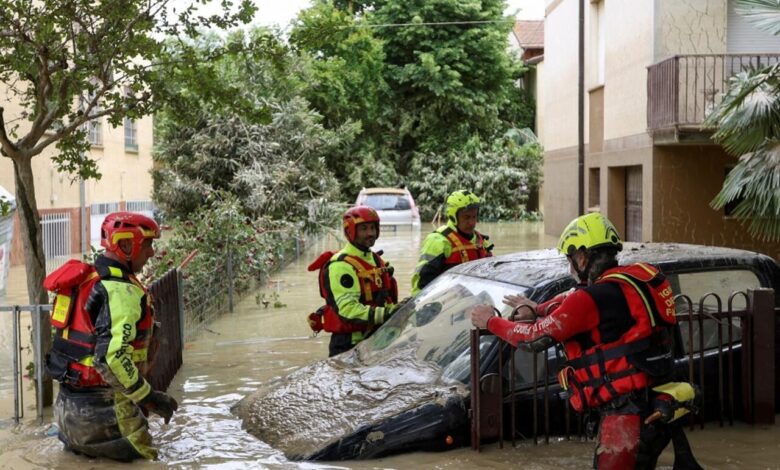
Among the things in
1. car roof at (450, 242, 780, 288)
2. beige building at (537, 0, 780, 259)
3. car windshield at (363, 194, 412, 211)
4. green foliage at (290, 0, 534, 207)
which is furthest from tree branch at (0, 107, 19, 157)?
green foliage at (290, 0, 534, 207)

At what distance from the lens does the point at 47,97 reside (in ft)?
26.4

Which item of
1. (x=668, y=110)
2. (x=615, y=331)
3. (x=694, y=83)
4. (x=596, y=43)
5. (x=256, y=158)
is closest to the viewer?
(x=615, y=331)

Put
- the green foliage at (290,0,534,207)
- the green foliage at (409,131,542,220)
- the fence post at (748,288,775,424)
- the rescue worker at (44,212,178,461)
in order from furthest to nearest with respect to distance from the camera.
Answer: the green foliage at (290,0,534,207)
the green foliage at (409,131,542,220)
the fence post at (748,288,775,424)
the rescue worker at (44,212,178,461)

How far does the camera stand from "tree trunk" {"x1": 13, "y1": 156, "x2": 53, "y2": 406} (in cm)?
771

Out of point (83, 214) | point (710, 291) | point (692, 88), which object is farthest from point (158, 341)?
point (83, 214)

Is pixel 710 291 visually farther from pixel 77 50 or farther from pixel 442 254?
pixel 77 50

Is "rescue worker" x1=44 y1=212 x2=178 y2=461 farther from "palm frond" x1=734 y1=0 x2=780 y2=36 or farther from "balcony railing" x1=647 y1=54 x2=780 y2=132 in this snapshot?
"balcony railing" x1=647 y1=54 x2=780 y2=132

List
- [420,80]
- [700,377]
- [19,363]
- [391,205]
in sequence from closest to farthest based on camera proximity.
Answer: [700,377]
[19,363]
[391,205]
[420,80]

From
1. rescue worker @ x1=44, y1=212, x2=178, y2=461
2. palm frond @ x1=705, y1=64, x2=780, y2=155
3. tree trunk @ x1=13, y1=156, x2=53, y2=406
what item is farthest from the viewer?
palm frond @ x1=705, y1=64, x2=780, y2=155

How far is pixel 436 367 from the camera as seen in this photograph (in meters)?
6.03

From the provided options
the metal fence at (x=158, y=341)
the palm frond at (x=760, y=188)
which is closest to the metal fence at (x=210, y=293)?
the metal fence at (x=158, y=341)

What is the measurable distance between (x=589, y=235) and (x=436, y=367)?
1709 mm

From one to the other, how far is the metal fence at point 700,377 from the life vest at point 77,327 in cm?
192

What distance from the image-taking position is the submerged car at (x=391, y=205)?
27.7 meters
